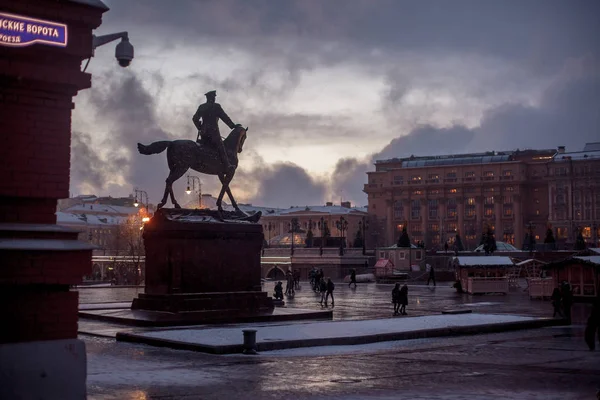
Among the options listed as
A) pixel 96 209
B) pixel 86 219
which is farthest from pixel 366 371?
pixel 96 209

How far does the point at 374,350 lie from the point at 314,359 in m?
2.35

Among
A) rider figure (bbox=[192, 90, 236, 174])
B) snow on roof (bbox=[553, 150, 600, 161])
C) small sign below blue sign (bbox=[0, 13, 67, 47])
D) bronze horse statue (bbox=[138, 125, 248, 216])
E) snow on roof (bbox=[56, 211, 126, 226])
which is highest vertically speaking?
snow on roof (bbox=[553, 150, 600, 161])

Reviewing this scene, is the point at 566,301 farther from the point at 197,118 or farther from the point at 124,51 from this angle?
the point at 124,51

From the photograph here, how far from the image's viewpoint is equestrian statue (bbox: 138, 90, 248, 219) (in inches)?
1078

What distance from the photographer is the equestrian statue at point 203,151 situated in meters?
27.4

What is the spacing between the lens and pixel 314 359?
16906mm

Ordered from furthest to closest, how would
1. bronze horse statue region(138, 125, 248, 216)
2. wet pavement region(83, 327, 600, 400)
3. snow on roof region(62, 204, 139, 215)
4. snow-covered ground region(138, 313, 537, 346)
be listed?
snow on roof region(62, 204, 139, 215), bronze horse statue region(138, 125, 248, 216), snow-covered ground region(138, 313, 537, 346), wet pavement region(83, 327, 600, 400)

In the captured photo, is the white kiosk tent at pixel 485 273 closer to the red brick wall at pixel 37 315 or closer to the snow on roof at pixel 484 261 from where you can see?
the snow on roof at pixel 484 261

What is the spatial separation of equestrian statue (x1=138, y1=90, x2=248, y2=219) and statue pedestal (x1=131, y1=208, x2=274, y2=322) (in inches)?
51.4

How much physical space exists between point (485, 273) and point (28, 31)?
42585 mm

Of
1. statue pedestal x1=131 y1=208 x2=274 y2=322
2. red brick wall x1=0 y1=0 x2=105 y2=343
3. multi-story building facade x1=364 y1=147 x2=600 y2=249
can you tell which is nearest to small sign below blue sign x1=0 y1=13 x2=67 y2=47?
red brick wall x1=0 y1=0 x2=105 y2=343

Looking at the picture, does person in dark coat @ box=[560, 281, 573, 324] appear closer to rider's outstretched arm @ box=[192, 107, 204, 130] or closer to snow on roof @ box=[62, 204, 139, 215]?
rider's outstretched arm @ box=[192, 107, 204, 130]

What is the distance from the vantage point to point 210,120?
27.9 meters

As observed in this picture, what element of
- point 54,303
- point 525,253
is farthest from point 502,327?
point 525,253
